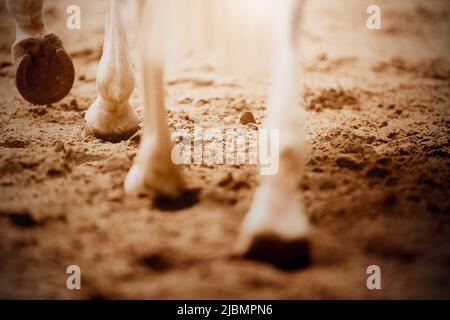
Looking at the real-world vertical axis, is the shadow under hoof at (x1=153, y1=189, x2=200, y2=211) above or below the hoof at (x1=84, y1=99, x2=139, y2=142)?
below

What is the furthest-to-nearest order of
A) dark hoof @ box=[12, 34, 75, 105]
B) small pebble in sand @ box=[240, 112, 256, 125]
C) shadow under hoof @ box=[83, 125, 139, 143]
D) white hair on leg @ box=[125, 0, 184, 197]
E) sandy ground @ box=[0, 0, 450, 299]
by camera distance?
small pebble in sand @ box=[240, 112, 256, 125], shadow under hoof @ box=[83, 125, 139, 143], dark hoof @ box=[12, 34, 75, 105], white hair on leg @ box=[125, 0, 184, 197], sandy ground @ box=[0, 0, 450, 299]

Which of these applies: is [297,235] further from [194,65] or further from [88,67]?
[88,67]

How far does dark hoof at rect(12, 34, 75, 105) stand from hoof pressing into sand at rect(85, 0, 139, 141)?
0.25 meters

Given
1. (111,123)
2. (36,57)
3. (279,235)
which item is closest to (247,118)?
(111,123)

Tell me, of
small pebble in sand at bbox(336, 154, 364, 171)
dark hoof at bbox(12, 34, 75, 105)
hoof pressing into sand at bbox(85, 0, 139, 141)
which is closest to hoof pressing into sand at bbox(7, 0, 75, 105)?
dark hoof at bbox(12, 34, 75, 105)

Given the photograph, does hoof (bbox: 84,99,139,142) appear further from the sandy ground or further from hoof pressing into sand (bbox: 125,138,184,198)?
hoof pressing into sand (bbox: 125,138,184,198)

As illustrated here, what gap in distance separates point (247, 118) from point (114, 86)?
2.99ft

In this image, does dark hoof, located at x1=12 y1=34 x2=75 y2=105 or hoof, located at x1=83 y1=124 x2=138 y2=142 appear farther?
hoof, located at x1=83 y1=124 x2=138 y2=142

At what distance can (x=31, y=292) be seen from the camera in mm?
1510

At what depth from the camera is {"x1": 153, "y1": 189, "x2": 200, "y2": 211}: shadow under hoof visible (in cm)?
198

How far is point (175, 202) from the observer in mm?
2012

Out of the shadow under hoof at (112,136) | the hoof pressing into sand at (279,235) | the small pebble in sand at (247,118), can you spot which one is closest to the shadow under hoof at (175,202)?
the hoof pressing into sand at (279,235)

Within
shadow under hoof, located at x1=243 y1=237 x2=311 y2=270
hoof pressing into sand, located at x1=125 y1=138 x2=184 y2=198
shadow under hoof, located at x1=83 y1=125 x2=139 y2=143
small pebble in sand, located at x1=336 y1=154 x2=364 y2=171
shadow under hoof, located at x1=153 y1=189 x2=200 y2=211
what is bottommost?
shadow under hoof, located at x1=243 y1=237 x2=311 y2=270

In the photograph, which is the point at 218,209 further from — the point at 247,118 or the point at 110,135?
the point at 247,118
